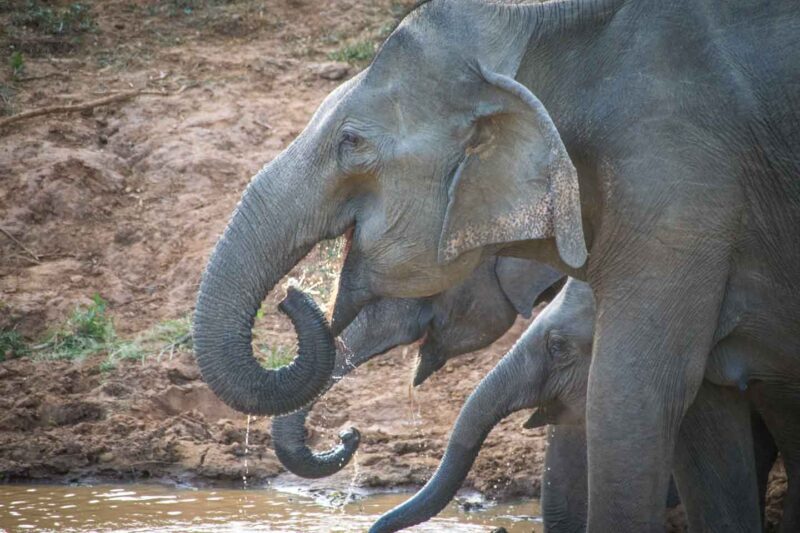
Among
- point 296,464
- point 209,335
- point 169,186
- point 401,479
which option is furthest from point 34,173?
point 209,335

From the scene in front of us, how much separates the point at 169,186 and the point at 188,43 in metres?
2.32

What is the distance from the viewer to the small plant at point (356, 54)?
13156mm

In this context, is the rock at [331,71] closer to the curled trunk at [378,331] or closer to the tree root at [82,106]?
the tree root at [82,106]

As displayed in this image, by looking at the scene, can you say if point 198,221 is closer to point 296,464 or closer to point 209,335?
point 296,464

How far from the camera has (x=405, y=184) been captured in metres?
5.43

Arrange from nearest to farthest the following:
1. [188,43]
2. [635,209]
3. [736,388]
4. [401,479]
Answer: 1. [635,209]
2. [736,388]
3. [401,479]
4. [188,43]

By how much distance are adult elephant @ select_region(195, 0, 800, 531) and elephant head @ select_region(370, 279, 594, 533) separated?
1551mm

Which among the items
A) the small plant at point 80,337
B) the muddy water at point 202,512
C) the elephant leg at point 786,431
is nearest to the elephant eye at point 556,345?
the elephant leg at point 786,431

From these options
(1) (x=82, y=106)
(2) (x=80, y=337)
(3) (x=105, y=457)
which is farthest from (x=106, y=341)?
(1) (x=82, y=106)

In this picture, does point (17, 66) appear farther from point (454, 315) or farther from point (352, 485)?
point (454, 315)

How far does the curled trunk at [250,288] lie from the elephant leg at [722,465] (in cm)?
167

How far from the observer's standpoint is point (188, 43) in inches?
538

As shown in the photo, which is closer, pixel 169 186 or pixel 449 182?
pixel 449 182

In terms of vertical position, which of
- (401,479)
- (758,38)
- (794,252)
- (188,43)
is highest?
(188,43)
